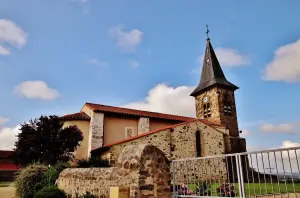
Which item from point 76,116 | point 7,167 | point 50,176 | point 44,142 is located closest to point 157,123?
point 76,116

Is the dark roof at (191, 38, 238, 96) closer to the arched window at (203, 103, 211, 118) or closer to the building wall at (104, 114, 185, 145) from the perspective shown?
the arched window at (203, 103, 211, 118)

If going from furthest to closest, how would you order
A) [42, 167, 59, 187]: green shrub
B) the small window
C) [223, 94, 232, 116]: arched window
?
1. [223, 94, 232, 116]: arched window
2. the small window
3. [42, 167, 59, 187]: green shrub

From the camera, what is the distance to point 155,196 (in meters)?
6.61

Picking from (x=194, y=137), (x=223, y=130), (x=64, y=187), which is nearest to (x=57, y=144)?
(x=64, y=187)

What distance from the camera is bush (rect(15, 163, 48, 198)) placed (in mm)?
11923

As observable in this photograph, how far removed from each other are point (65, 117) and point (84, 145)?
2865 millimetres

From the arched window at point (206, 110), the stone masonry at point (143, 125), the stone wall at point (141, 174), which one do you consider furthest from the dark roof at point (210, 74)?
the stone wall at point (141, 174)

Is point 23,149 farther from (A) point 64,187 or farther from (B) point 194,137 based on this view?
(B) point 194,137

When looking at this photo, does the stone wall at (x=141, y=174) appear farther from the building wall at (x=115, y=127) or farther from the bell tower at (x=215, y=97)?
the bell tower at (x=215, y=97)

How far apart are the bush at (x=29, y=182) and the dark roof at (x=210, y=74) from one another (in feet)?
63.5

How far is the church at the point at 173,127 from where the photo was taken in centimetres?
1805

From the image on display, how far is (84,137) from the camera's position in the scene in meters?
20.9

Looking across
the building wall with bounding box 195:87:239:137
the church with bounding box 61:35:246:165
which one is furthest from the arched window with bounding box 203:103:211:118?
the building wall with bounding box 195:87:239:137

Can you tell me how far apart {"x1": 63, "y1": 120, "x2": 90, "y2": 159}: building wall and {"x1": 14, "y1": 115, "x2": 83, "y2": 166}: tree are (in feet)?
14.0
